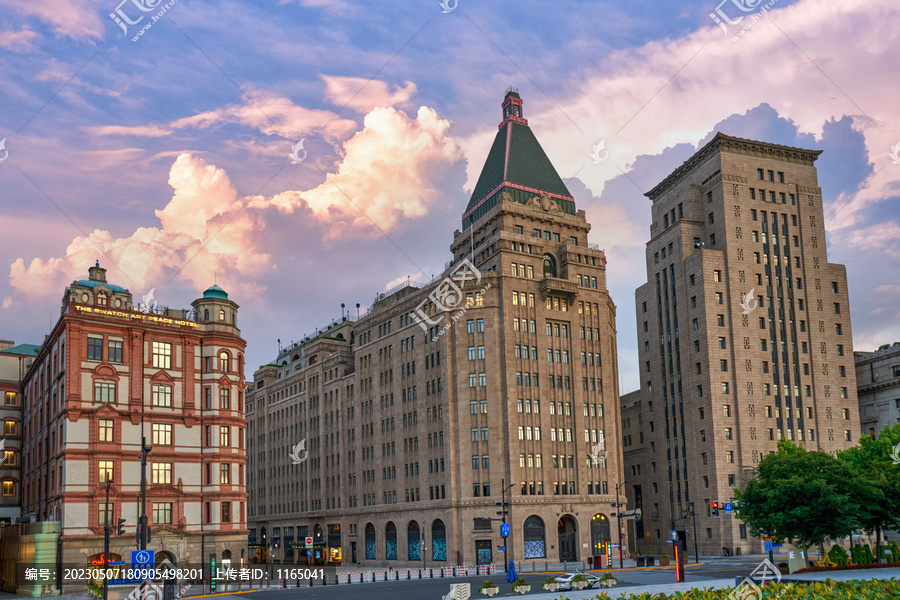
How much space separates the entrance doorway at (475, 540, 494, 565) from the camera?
9412 centimetres

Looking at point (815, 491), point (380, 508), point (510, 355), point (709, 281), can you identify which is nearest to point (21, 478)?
point (380, 508)

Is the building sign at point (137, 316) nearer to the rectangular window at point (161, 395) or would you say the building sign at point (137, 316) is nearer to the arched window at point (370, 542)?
the rectangular window at point (161, 395)

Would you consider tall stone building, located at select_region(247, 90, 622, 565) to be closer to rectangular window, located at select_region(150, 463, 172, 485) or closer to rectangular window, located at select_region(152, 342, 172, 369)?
rectangular window, located at select_region(150, 463, 172, 485)

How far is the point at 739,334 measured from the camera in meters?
113

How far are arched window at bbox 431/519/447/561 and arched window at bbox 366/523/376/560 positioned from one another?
15827 millimetres

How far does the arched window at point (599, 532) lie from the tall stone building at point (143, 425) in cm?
4272

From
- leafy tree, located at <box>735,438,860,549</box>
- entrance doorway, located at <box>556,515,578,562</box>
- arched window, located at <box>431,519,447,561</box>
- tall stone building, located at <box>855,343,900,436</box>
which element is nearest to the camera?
leafy tree, located at <box>735,438,860,549</box>

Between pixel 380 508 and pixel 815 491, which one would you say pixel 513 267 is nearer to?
pixel 380 508

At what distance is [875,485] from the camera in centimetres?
5962

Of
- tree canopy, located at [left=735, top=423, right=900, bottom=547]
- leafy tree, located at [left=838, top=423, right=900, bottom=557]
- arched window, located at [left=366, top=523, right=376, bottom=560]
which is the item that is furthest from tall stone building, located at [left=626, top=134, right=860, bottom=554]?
tree canopy, located at [left=735, top=423, right=900, bottom=547]

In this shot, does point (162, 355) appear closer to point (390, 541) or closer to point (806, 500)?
point (390, 541)

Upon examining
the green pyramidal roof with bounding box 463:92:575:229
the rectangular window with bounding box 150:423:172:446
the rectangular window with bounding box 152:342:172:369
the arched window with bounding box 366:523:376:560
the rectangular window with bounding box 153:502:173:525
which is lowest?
the arched window with bounding box 366:523:376:560

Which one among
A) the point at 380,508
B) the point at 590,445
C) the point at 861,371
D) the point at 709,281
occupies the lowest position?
the point at 380,508

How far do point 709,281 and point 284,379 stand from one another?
75.2 metres
